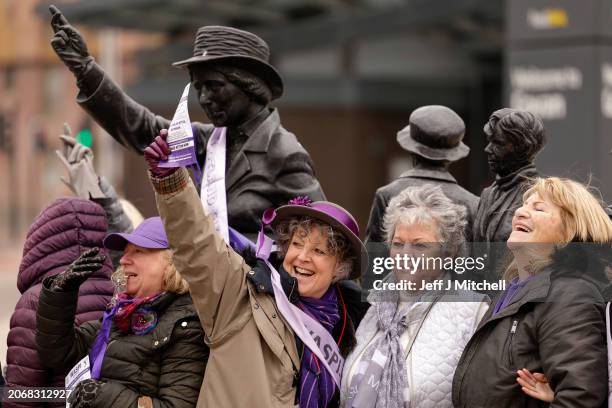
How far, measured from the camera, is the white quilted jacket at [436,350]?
3836 mm

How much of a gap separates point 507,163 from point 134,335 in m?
1.63

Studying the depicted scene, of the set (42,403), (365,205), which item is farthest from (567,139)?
(365,205)

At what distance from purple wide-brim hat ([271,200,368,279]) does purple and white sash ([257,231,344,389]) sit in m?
0.10

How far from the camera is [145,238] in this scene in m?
4.02

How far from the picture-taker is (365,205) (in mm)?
23609

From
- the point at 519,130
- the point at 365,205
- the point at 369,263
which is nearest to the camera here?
the point at 369,263

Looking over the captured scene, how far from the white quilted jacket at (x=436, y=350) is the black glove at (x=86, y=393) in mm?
854

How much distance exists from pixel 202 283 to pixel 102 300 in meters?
0.93

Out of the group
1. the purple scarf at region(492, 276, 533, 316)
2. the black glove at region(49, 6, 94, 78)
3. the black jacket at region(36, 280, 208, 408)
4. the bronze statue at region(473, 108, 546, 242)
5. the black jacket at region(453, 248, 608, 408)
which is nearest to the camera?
the black jacket at region(453, 248, 608, 408)

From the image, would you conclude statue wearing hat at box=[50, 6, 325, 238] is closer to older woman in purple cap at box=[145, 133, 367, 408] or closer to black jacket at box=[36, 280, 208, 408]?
older woman in purple cap at box=[145, 133, 367, 408]

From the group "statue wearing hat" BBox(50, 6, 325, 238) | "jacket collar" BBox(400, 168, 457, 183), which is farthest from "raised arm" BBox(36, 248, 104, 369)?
"jacket collar" BBox(400, 168, 457, 183)

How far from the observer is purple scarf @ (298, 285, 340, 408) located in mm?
3906

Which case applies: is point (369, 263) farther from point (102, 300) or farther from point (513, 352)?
point (102, 300)

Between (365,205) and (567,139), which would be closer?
(567,139)
